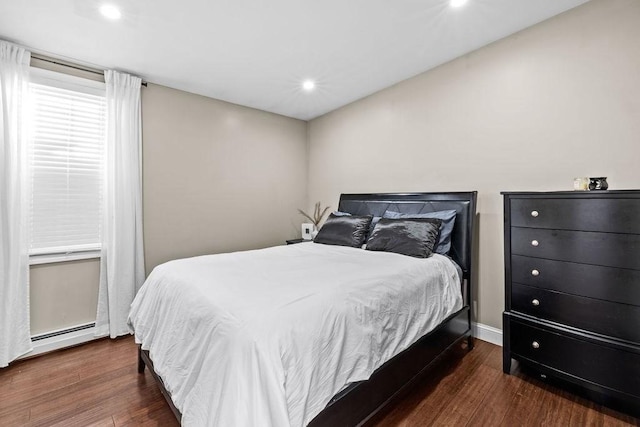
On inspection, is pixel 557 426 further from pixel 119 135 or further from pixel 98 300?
pixel 119 135

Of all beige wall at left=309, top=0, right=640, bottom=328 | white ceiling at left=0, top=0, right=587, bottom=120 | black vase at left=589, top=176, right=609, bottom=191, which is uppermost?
white ceiling at left=0, top=0, right=587, bottom=120

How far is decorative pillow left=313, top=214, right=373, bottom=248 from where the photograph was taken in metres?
2.90

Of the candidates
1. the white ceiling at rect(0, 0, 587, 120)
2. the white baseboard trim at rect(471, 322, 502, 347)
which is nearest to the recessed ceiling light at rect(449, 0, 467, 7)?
the white ceiling at rect(0, 0, 587, 120)

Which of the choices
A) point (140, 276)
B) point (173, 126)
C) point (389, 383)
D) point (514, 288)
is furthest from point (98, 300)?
point (514, 288)

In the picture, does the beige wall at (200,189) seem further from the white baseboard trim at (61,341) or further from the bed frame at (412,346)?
the bed frame at (412,346)

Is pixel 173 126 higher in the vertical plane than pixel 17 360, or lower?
higher

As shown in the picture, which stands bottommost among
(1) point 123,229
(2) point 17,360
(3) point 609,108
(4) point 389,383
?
(2) point 17,360

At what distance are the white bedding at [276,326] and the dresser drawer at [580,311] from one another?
1.49 ft

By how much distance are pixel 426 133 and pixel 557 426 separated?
252 centimetres

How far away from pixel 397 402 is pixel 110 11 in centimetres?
336

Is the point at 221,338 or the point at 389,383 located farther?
the point at 389,383

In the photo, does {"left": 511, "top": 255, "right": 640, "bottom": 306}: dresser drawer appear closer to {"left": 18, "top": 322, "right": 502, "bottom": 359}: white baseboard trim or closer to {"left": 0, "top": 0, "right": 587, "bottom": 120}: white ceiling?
{"left": 18, "top": 322, "right": 502, "bottom": 359}: white baseboard trim

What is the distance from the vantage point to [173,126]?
10.6ft

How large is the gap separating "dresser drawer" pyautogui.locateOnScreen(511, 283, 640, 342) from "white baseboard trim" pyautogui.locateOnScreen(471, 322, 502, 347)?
0.61 metres
